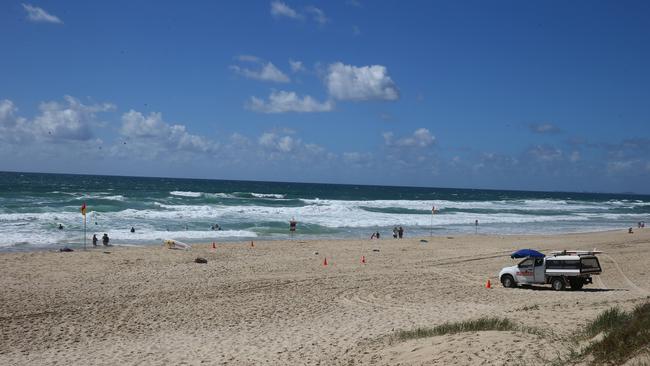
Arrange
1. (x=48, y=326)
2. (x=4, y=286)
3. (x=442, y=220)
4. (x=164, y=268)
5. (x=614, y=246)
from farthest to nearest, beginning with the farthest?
(x=442, y=220), (x=614, y=246), (x=164, y=268), (x=4, y=286), (x=48, y=326)

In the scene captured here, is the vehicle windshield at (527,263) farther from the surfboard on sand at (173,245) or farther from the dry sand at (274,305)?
the surfboard on sand at (173,245)

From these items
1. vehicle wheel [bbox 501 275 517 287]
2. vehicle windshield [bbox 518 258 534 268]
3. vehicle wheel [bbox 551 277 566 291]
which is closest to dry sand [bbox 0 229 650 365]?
vehicle wheel [bbox 501 275 517 287]

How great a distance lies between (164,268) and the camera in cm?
2173

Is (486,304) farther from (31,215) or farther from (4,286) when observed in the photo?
(31,215)

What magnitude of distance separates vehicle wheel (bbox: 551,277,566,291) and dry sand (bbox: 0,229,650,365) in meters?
0.48

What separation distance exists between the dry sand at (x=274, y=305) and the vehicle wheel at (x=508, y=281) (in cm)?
27

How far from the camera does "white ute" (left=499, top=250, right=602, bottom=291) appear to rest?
60.1 ft

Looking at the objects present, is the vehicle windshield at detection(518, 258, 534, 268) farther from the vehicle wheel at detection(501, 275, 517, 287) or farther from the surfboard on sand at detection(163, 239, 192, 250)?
the surfboard on sand at detection(163, 239, 192, 250)

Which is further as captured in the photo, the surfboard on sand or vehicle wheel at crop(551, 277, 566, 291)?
the surfboard on sand

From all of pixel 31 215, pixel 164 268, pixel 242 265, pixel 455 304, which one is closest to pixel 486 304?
pixel 455 304

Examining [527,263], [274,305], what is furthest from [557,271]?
[274,305]

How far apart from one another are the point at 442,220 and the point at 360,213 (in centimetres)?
942

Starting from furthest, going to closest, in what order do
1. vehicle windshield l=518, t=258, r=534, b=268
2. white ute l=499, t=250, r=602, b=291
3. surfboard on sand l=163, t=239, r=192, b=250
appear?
1. surfboard on sand l=163, t=239, r=192, b=250
2. vehicle windshield l=518, t=258, r=534, b=268
3. white ute l=499, t=250, r=602, b=291

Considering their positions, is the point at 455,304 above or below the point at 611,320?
below
